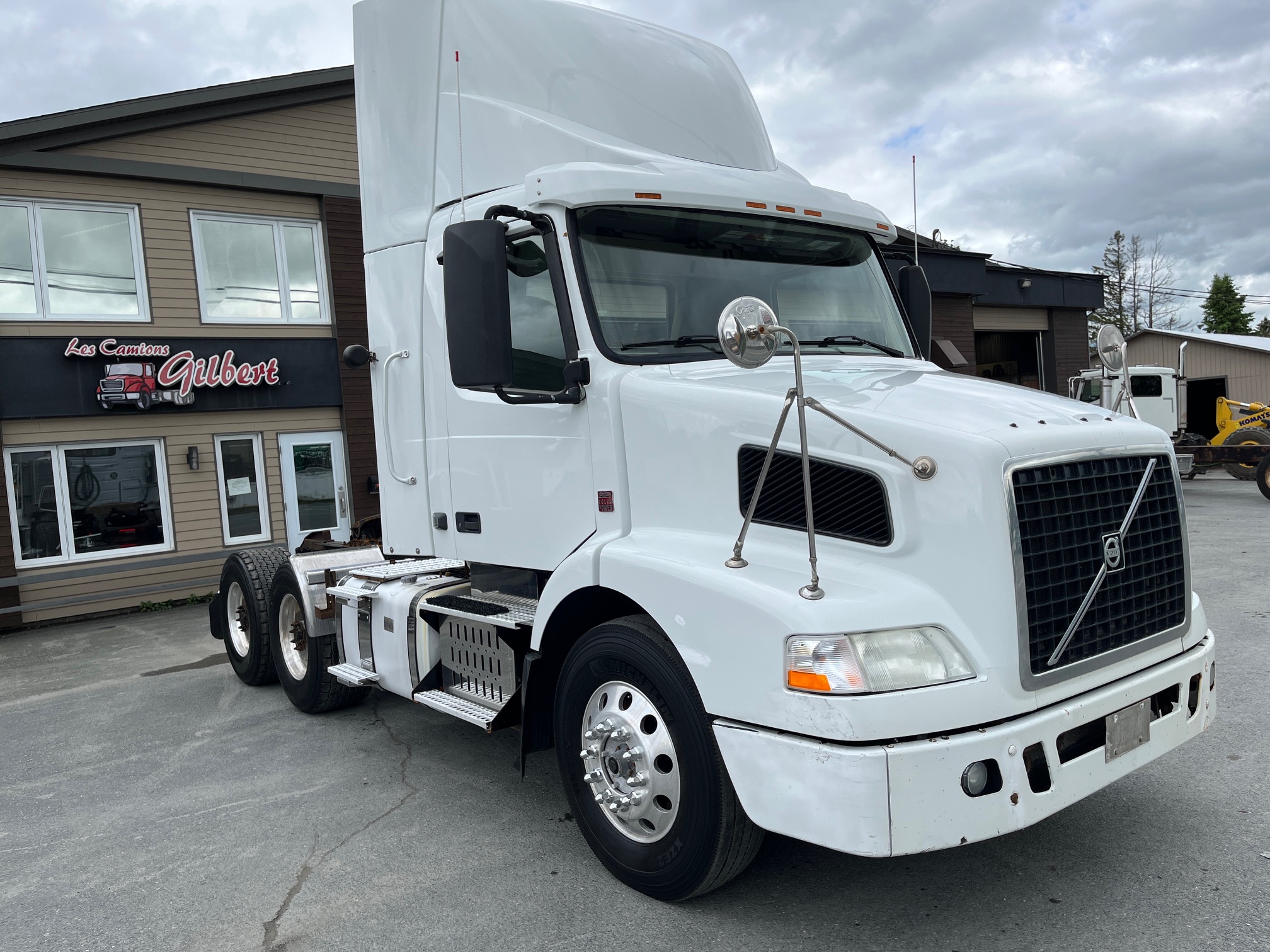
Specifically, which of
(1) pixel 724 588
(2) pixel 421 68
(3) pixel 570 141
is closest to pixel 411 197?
(2) pixel 421 68

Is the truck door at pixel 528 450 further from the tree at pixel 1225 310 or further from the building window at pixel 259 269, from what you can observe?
the tree at pixel 1225 310

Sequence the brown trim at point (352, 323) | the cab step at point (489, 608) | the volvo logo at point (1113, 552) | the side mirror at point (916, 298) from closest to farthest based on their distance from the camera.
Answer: the volvo logo at point (1113, 552) → the cab step at point (489, 608) → the side mirror at point (916, 298) → the brown trim at point (352, 323)

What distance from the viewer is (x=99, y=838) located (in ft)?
14.3

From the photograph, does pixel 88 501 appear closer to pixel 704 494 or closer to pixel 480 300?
pixel 480 300

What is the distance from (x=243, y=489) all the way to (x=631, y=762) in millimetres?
11142

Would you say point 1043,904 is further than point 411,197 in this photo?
No

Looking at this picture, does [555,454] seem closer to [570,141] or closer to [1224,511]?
[570,141]

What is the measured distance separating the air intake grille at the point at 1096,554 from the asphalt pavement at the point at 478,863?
0.92 meters

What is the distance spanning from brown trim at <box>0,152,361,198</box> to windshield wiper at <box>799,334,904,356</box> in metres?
8.15

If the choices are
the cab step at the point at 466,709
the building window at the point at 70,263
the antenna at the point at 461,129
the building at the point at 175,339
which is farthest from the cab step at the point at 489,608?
the building window at the point at 70,263

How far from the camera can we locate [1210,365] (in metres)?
31.9

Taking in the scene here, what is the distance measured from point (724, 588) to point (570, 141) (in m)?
2.28

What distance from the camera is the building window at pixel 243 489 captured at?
12.9 m

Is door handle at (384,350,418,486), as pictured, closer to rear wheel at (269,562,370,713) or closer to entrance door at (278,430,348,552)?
rear wheel at (269,562,370,713)
